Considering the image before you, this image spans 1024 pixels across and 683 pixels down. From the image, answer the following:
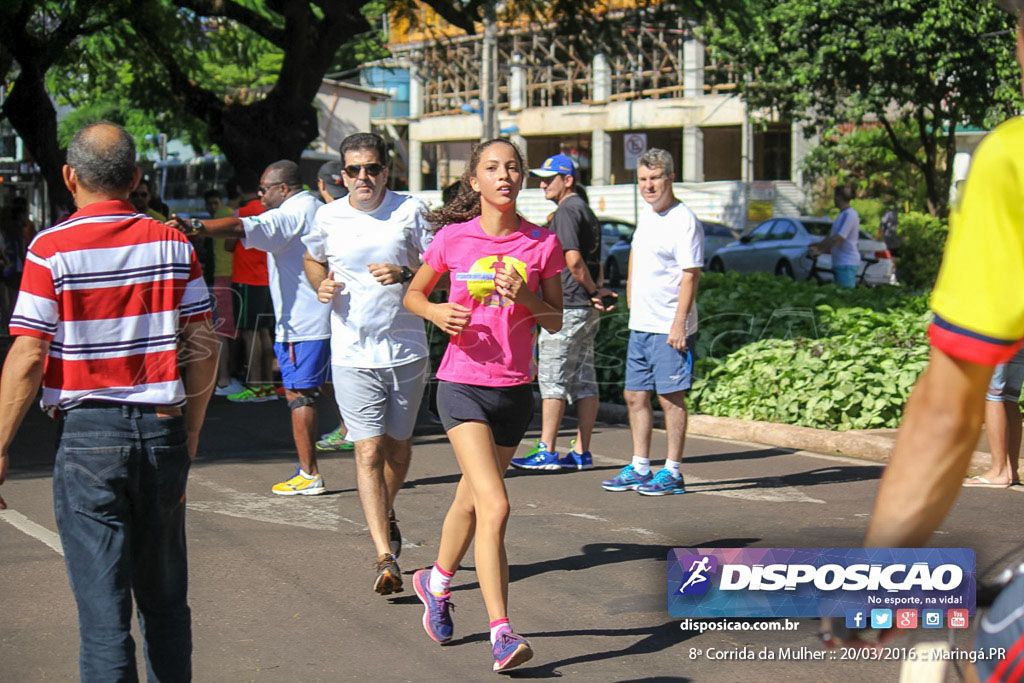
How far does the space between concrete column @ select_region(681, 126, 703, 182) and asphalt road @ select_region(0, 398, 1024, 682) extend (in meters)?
40.1

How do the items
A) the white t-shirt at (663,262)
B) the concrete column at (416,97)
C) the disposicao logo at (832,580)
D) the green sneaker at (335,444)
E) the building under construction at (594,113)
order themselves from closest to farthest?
the disposicao logo at (832,580)
the white t-shirt at (663,262)
the green sneaker at (335,444)
the building under construction at (594,113)
the concrete column at (416,97)

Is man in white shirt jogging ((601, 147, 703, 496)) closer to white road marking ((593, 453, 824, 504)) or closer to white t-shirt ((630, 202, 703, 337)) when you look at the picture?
white t-shirt ((630, 202, 703, 337))

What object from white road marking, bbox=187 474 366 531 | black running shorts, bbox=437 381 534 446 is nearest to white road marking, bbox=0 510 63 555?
white road marking, bbox=187 474 366 531

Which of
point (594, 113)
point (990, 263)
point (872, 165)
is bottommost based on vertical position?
point (990, 263)

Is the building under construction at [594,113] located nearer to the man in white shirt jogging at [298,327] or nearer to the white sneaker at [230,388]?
the white sneaker at [230,388]

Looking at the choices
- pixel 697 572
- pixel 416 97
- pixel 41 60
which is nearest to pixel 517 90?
pixel 416 97

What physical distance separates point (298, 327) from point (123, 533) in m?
4.36

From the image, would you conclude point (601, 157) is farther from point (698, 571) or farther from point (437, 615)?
point (698, 571)

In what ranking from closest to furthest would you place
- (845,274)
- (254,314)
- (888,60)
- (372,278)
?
(372,278)
(254,314)
(845,274)
(888,60)

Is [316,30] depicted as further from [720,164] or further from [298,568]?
[720,164]

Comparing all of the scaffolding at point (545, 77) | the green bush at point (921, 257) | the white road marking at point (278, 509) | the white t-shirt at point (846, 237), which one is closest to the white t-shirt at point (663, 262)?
the white road marking at point (278, 509)

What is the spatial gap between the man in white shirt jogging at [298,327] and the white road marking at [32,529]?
4.95 ft

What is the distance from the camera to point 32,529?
7.01m

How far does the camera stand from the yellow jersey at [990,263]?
185 centimetres
